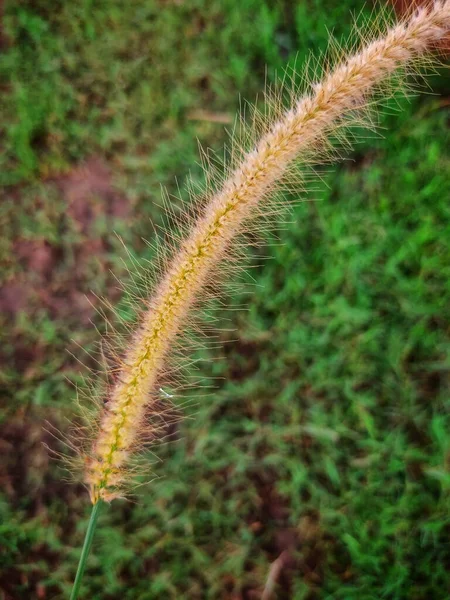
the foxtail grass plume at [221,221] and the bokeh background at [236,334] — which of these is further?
the bokeh background at [236,334]

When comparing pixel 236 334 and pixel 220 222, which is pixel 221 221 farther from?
pixel 236 334

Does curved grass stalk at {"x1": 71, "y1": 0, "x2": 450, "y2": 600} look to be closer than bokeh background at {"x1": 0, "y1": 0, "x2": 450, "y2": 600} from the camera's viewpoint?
Yes

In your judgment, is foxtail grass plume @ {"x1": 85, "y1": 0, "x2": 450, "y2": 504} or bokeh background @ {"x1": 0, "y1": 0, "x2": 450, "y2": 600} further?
bokeh background @ {"x1": 0, "y1": 0, "x2": 450, "y2": 600}

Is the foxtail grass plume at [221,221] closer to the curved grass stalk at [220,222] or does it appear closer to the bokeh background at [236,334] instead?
the curved grass stalk at [220,222]

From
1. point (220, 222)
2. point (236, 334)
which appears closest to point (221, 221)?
point (220, 222)

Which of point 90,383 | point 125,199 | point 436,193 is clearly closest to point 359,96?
point 436,193

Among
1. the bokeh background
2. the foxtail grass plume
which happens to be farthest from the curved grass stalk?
the bokeh background

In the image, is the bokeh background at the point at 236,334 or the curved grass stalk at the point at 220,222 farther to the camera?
the bokeh background at the point at 236,334

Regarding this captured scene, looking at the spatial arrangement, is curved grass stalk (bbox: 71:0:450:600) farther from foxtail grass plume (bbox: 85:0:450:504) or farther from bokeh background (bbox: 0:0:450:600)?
bokeh background (bbox: 0:0:450:600)

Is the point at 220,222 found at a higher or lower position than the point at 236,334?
higher

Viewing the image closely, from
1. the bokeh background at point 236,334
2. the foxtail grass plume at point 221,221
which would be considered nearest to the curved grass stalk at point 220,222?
the foxtail grass plume at point 221,221
